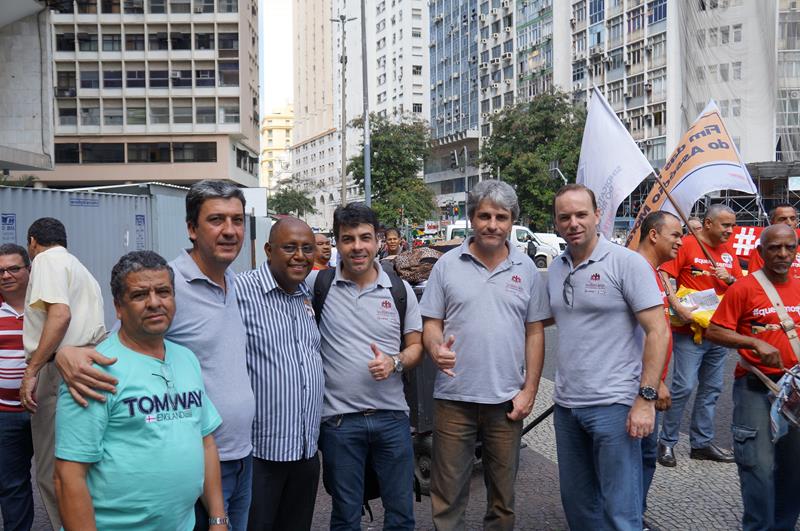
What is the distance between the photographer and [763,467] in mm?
4078

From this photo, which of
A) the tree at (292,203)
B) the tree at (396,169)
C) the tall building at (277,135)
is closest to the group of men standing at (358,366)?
the tree at (396,169)

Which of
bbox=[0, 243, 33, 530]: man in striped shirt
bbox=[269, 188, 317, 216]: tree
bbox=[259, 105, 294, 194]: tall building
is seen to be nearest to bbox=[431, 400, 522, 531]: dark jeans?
bbox=[0, 243, 33, 530]: man in striped shirt

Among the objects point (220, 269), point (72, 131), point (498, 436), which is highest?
point (72, 131)

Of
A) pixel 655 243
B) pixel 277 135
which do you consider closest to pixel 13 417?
pixel 655 243

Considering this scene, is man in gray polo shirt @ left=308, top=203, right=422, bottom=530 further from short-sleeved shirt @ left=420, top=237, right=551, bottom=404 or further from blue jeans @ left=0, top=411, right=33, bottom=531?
blue jeans @ left=0, top=411, right=33, bottom=531

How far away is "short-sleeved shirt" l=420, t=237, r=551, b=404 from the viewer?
3812 mm

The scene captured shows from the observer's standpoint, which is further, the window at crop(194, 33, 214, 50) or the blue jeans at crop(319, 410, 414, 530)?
the window at crop(194, 33, 214, 50)

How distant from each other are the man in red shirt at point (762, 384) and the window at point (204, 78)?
4847 cm

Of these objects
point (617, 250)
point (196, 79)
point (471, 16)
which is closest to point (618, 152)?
point (617, 250)

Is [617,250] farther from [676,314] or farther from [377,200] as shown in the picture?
[377,200]

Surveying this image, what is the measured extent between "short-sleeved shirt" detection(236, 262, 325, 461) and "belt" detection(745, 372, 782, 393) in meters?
2.37

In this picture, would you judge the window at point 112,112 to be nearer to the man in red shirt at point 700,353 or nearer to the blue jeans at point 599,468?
the man in red shirt at point 700,353

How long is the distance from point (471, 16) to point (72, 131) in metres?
40.2

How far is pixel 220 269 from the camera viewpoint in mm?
3113
